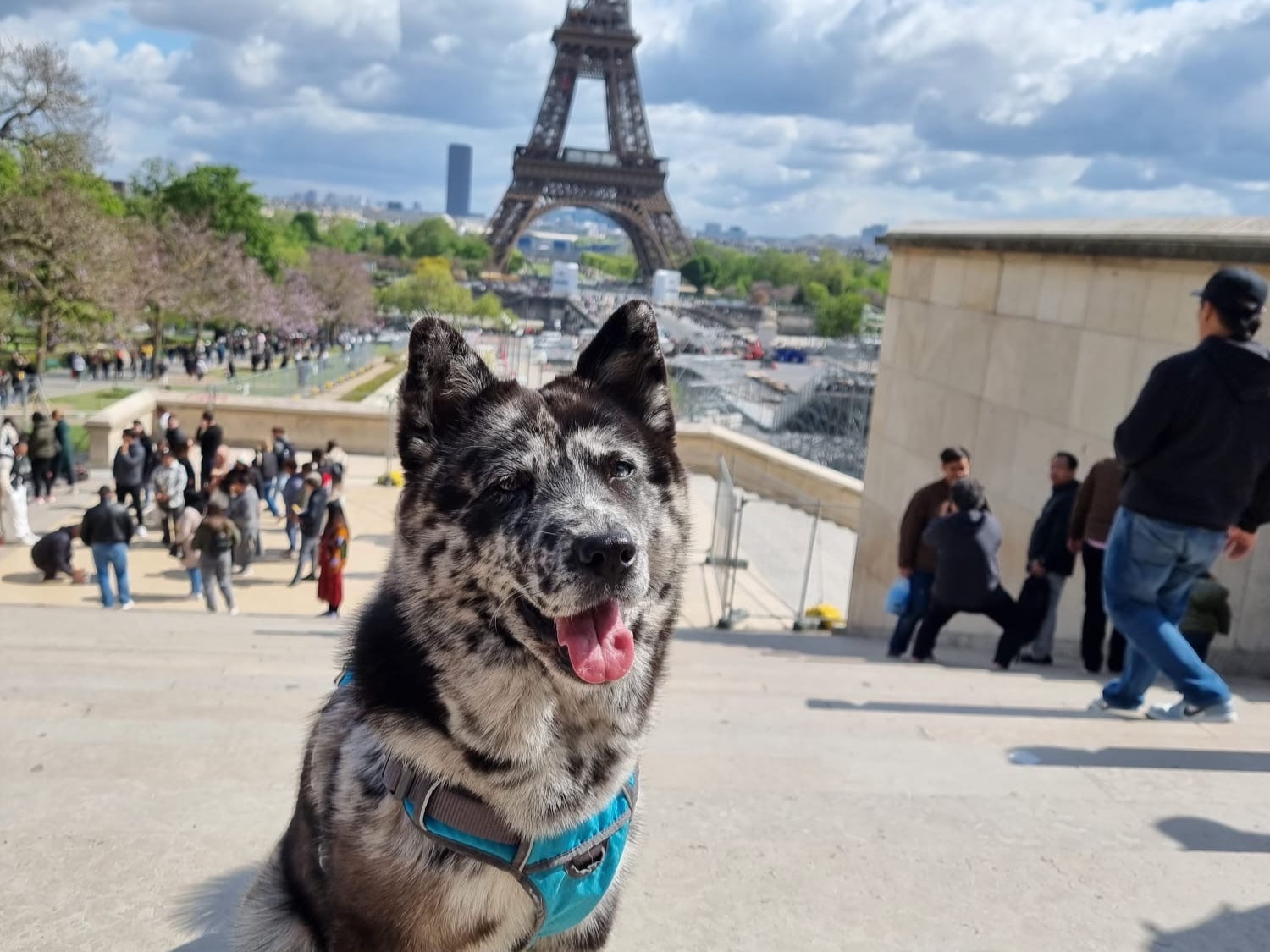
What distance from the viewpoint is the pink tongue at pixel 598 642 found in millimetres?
2188

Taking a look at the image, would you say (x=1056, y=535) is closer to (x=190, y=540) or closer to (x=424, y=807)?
(x=424, y=807)

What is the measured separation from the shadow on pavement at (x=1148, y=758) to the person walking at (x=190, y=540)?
8879 mm

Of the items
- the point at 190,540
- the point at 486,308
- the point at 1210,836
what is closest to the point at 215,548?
the point at 190,540

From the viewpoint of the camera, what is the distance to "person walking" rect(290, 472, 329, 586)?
12.7m

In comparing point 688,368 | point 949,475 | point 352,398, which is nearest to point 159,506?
point 949,475

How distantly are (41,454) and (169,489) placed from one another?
338cm

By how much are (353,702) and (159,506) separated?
12.9m

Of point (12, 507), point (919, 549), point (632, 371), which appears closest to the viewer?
point (632, 371)

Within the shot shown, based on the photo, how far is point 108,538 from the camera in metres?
10.5

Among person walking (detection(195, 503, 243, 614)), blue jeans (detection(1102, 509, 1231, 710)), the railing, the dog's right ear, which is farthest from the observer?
the railing

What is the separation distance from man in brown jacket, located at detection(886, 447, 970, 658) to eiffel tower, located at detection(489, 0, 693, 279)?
245 ft

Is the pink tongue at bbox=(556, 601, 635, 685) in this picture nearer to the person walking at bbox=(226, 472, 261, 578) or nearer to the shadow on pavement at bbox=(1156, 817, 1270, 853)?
the shadow on pavement at bbox=(1156, 817, 1270, 853)

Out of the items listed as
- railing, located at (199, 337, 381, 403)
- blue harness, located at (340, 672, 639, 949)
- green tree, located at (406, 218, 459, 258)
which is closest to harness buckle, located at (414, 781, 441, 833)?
blue harness, located at (340, 672, 639, 949)

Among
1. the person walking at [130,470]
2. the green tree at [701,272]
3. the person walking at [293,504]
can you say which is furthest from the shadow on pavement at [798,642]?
the green tree at [701,272]
